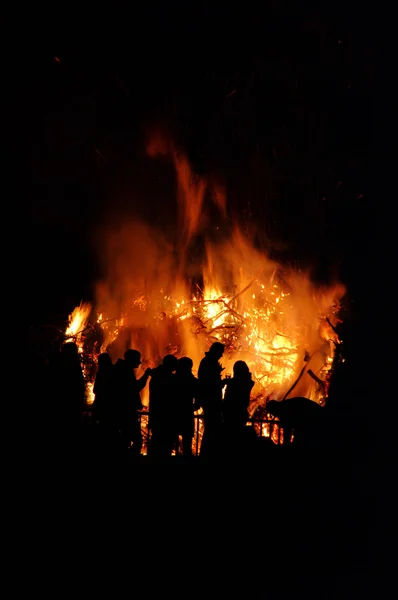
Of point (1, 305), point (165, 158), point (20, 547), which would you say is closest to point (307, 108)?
point (165, 158)

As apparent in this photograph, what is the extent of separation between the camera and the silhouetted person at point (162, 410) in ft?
25.8

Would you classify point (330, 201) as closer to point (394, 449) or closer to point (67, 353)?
point (394, 449)

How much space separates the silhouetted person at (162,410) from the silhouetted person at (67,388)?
1.14m

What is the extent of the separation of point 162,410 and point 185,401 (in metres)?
0.37

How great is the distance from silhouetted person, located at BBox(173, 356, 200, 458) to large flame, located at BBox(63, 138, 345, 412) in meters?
3.77

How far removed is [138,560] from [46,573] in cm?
94

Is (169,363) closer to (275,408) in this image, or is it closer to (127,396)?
(127,396)

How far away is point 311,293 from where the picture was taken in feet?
41.0

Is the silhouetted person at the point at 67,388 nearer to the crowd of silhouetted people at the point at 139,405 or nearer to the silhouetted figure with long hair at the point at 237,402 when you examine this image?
the crowd of silhouetted people at the point at 139,405

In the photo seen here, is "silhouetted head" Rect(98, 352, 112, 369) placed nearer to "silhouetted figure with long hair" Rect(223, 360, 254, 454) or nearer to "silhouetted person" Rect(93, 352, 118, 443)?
"silhouetted person" Rect(93, 352, 118, 443)

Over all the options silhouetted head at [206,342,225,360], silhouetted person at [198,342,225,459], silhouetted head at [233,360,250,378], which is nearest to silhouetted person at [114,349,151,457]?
silhouetted person at [198,342,225,459]

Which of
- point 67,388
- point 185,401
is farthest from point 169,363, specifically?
point 67,388

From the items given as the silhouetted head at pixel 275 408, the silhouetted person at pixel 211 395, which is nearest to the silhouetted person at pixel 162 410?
the silhouetted person at pixel 211 395

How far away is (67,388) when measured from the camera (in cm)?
771
